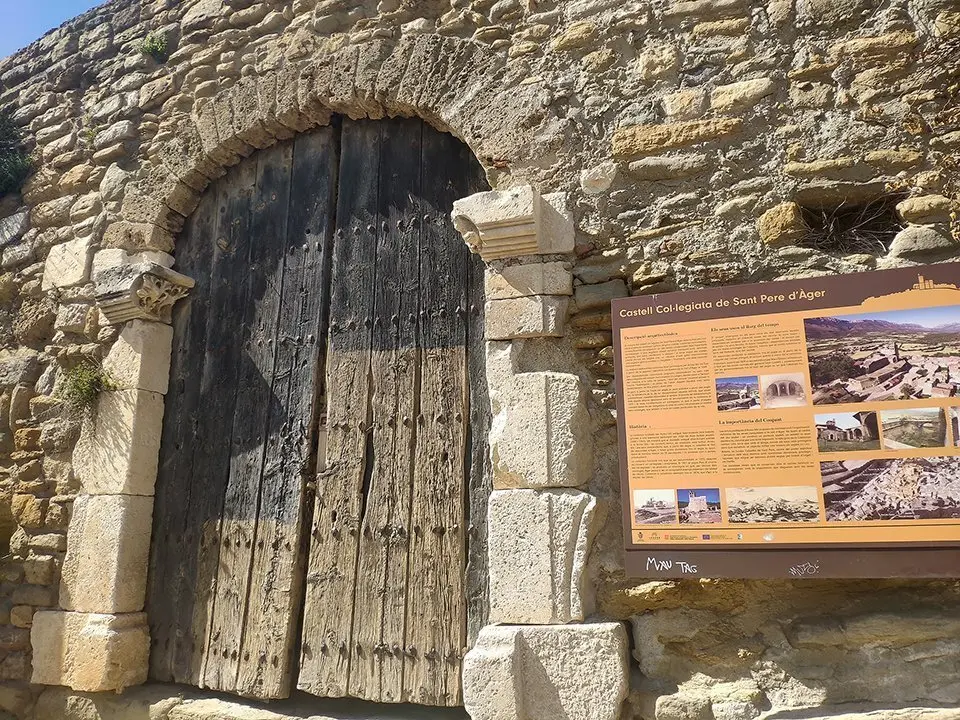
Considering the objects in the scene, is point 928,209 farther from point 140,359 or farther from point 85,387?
point 85,387

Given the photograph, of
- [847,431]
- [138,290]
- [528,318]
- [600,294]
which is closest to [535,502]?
[528,318]

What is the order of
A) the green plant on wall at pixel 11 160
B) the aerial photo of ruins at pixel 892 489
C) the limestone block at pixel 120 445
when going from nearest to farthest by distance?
the aerial photo of ruins at pixel 892 489, the limestone block at pixel 120 445, the green plant on wall at pixel 11 160

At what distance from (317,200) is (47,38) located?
95.1 inches

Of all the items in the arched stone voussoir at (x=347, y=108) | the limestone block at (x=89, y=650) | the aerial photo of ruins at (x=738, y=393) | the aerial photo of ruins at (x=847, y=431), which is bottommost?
the limestone block at (x=89, y=650)

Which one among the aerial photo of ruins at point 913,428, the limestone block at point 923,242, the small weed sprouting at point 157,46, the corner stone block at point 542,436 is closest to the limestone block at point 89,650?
the corner stone block at point 542,436

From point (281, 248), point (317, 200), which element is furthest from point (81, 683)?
point (317, 200)

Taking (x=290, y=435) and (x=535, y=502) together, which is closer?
(x=535, y=502)

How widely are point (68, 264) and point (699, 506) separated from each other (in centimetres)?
343

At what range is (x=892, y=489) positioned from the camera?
6.50 ft

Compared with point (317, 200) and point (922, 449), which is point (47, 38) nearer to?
point (317, 200)

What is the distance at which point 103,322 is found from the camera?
11.7 ft

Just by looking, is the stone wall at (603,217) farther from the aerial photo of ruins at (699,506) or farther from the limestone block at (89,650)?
the aerial photo of ruins at (699,506)

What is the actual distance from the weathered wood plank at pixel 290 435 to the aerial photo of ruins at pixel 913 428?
87.7 inches

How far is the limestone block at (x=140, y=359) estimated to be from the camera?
3.42m
